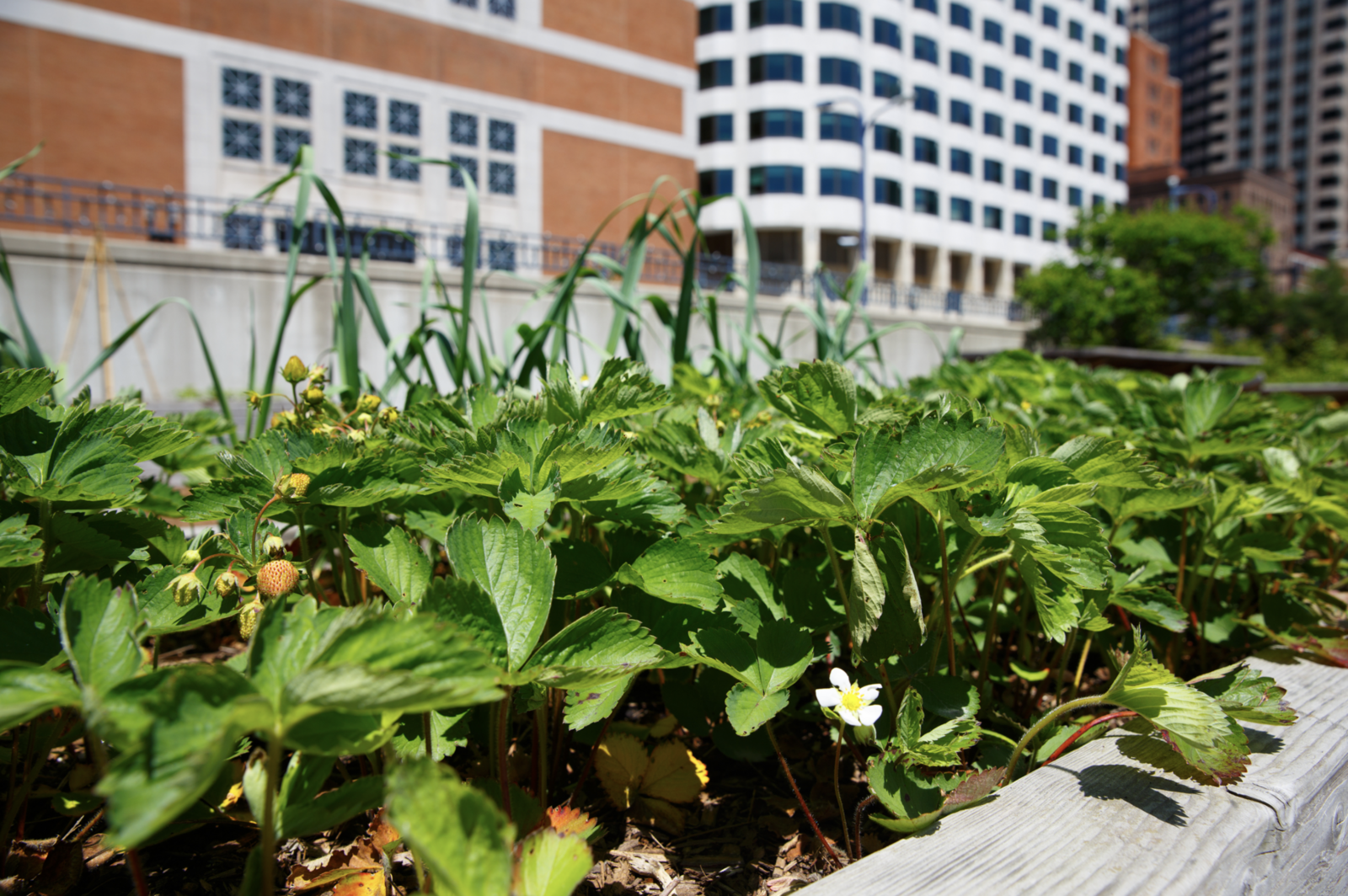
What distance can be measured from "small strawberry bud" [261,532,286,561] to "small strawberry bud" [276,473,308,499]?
0.19 feet

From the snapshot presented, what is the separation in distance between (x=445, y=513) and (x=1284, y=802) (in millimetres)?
1246

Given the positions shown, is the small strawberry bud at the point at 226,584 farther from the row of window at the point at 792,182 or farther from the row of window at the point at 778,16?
the row of window at the point at 778,16

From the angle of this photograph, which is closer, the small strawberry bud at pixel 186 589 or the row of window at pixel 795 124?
the small strawberry bud at pixel 186 589

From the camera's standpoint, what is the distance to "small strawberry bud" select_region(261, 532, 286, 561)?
0.89 m

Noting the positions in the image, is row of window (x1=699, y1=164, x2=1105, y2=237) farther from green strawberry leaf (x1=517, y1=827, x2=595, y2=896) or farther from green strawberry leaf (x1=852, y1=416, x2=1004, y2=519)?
green strawberry leaf (x1=517, y1=827, x2=595, y2=896)

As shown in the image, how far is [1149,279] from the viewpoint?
2555cm

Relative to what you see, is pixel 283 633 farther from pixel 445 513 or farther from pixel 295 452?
pixel 445 513

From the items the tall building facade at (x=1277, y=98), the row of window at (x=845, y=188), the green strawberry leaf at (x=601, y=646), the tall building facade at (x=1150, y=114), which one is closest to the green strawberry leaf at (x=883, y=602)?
the green strawberry leaf at (x=601, y=646)

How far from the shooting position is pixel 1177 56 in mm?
100938

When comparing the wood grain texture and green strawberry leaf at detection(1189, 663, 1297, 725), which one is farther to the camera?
green strawberry leaf at detection(1189, 663, 1297, 725)

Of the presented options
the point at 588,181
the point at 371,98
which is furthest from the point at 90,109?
the point at 588,181

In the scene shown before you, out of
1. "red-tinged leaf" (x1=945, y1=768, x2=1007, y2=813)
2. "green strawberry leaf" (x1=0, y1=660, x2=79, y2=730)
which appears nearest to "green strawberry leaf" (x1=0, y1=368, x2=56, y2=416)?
"green strawberry leaf" (x1=0, y1=660, x2=79, y2=730)

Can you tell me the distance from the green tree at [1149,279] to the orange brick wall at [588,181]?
1431cm

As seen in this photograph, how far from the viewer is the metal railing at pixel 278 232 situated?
11367 millimetres
